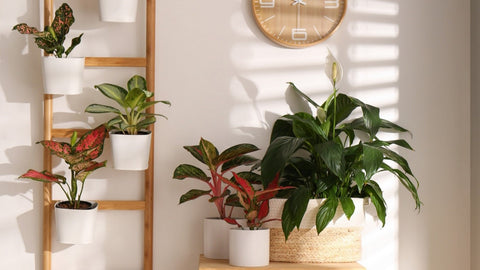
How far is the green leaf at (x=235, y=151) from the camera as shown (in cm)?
237

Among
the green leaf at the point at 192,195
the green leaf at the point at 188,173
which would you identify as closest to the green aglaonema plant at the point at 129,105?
the green leaf at the point at 188,173

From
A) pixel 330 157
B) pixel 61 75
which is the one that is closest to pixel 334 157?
pixel 330 157

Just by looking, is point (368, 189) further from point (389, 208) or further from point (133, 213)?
point (133, 213)

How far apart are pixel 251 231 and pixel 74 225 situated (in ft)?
2.29

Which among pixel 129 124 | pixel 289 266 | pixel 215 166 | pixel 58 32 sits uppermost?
pixel 58 32

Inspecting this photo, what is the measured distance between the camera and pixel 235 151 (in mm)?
2379

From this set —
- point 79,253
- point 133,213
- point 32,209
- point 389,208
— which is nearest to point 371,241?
point 389,208

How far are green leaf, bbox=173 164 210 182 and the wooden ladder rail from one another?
18 centimetres

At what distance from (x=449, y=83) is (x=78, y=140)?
1581 mm

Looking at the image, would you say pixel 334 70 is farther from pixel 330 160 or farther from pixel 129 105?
pixel 129 105

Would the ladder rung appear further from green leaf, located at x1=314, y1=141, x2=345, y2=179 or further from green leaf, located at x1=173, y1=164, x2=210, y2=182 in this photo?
green leaf, located at x1=314, y1=141, x2=345, y2=179

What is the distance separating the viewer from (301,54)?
260 cm

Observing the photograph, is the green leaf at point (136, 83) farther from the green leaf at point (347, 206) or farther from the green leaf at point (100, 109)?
the green leaf at point (347, 206)

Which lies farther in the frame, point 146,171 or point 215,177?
point 146,171
